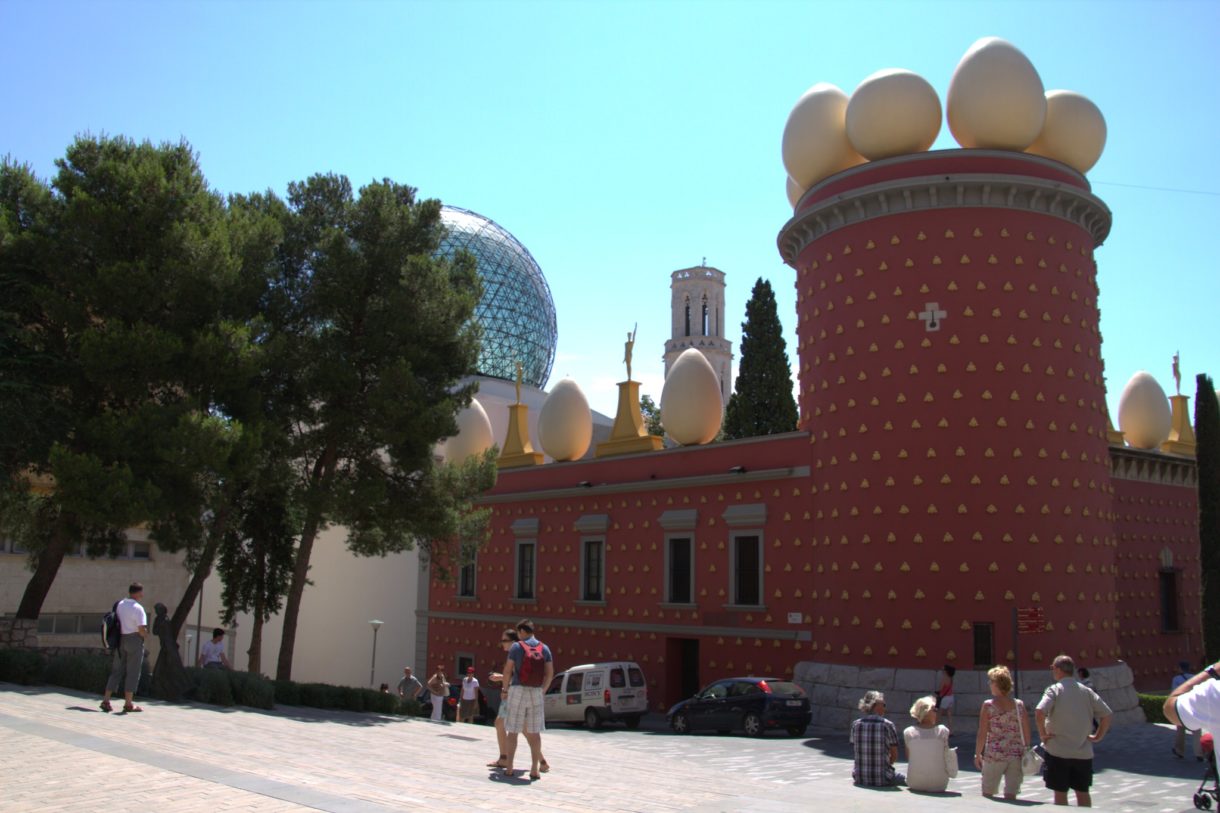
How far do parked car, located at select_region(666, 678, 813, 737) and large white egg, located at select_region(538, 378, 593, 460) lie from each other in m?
10.8

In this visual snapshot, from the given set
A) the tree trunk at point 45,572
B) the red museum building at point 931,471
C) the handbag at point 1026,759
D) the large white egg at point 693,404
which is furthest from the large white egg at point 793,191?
the tree trunk at point 45,572

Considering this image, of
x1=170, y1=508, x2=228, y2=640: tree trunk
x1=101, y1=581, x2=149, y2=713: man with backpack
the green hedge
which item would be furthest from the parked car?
x1=101, y1=581, x2=149, y2=713: man with backpack

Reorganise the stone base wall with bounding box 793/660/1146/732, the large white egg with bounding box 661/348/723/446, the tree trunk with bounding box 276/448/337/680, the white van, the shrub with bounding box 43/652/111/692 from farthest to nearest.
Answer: the large white egg with bounding box 661/348/723/446 → the white van → the tree trunk with bounding box 276/448/337/680 → the stone base wall with bounding box 793/660/1146/732 → the shrub with bounding box 43/652/111/692

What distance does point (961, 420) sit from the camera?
20344 millimetres

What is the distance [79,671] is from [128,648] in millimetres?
4236

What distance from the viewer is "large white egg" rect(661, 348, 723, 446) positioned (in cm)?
2661

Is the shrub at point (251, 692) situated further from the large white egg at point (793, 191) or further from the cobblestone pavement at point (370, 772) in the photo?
the large white egg at point (793, 191)

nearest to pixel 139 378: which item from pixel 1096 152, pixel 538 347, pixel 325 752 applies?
pixel 325 752

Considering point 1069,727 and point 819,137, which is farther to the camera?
point 819,137

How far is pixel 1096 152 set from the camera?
22797 millimetres

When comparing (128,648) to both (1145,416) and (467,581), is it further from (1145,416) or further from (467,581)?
(1145,416)

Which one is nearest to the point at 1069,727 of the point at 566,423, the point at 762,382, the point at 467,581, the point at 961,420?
the point at 961,420

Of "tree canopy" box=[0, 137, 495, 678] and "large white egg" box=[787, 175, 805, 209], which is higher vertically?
"large white egg" box=[787, 175, 805, 209]

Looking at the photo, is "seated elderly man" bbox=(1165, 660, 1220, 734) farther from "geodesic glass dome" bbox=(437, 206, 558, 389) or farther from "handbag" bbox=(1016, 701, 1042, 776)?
"geodesic glass dome" bbox=(437, 206, 558, 389)
